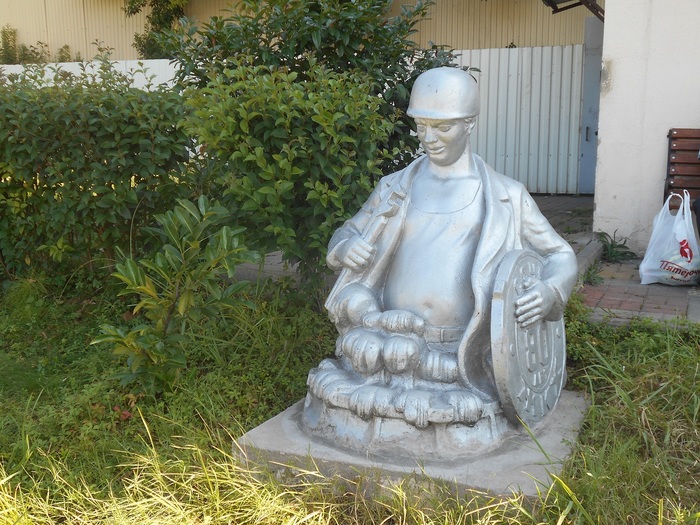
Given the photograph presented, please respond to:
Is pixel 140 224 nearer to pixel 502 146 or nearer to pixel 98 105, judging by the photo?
pixel 98 105

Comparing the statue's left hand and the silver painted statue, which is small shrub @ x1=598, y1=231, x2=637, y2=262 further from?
the statue's left hand

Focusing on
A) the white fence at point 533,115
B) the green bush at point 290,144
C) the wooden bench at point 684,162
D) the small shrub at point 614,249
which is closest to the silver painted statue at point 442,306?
the green bush at point 290,144

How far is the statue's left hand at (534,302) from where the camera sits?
9.15ft

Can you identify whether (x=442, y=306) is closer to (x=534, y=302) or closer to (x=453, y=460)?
(x=534, y=302)

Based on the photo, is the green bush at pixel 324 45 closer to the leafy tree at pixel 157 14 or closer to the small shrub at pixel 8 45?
the leafy tree at pixel 157 14

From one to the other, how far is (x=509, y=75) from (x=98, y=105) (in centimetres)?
689

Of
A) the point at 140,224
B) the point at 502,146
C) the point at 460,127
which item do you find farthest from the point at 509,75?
the point at 460,127

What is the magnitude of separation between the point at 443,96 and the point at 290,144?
4.50ft

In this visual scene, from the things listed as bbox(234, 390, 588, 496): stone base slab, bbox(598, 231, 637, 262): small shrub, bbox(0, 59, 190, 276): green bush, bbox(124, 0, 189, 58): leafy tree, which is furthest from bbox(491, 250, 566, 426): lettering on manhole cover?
bbox(124, 0, 189, 58): leafy tree

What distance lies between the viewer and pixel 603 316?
14.0 feet

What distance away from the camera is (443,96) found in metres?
2.82

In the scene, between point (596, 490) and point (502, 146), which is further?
point (502, 146)

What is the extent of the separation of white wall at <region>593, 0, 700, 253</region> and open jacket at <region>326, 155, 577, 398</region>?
351cm

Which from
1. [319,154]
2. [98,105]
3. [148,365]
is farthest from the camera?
[98,105]
